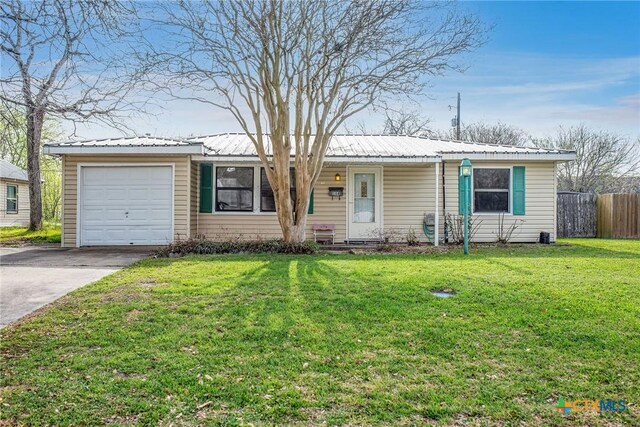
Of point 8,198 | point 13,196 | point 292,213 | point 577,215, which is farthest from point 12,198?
point 577,215

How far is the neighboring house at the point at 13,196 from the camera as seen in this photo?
19.8 meters

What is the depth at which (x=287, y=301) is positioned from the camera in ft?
16.0

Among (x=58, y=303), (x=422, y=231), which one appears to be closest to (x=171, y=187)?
(x=58, y=303)

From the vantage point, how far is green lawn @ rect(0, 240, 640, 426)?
2.58 metres

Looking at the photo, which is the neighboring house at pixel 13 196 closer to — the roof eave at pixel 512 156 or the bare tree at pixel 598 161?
the roof eave at pixel 512 156

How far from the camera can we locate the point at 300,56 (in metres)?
9.58

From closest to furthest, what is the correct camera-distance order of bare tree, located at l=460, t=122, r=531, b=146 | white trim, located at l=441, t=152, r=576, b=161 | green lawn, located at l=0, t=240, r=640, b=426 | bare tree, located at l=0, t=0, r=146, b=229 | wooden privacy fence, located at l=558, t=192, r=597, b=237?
green lawn, located at l=0, t=240, r=640, b=426 < bare tree, located at l=0, t=0, r=146, b=229 < white trim, located at l=441, t=152, r=576, b=161 < wooden privacy fence, located at l=558, t=192, r=597, b=237 < bare tree, located at l=460, t=122, r=531, b=146

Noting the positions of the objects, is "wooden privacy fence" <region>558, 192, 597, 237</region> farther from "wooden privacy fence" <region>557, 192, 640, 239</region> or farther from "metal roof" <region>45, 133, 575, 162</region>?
"metal roof" <region>45, 133, 575, 162</region>

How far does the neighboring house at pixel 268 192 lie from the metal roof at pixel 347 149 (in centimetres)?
4

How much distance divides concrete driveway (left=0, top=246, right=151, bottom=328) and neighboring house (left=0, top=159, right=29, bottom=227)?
38.2 feet

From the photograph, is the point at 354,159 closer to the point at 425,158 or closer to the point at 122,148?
the point at 425,158

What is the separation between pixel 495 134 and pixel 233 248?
2402 centimetres

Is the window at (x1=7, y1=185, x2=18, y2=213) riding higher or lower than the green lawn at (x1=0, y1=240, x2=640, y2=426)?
higher

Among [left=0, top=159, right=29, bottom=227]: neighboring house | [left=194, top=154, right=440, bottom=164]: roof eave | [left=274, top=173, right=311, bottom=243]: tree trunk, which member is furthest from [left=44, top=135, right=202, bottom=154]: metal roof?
[left=0, top=159, right=29, bottom=227]: neighboring house
